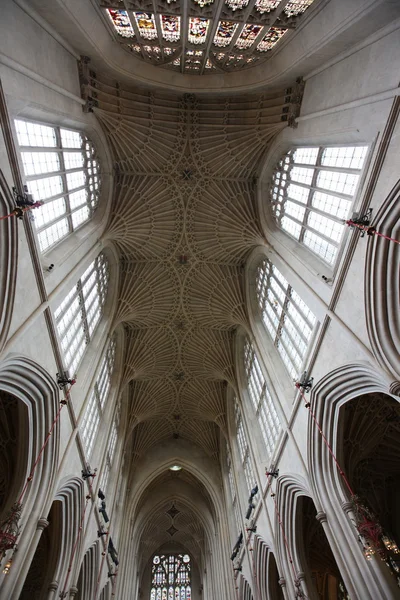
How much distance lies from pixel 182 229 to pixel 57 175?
684cm

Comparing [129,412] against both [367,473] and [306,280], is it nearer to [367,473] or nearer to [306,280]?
[367,473]

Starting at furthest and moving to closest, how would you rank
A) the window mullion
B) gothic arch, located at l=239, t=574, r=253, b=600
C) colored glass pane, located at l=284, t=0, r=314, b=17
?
gothic arch, located at l=239, t=574, r=253, b=600
the window mullion
colored glass pane, located at l=284, t=0, r=314, b=17

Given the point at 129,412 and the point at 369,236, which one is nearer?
the point at 369,236

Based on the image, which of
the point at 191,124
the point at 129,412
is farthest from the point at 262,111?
the point at 129,412

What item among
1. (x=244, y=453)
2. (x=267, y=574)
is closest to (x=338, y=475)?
(x=267, y=574)

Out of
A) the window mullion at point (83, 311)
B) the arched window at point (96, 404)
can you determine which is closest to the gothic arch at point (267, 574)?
the arched window at point (96, 404)

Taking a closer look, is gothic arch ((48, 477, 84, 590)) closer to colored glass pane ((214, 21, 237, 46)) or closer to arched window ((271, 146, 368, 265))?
arched window ((271, 146, 368, 265))

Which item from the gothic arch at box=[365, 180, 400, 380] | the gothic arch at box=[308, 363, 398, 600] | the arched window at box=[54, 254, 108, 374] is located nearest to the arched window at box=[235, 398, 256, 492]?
the gothic arch at box=[308, 363, 398, 600]

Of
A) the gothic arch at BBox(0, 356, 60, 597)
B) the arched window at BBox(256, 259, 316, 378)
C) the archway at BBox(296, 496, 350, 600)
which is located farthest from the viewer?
the arched window at BBox(256, 259, 316, 378)

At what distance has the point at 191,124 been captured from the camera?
14148mm

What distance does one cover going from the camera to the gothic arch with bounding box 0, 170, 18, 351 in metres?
7.78

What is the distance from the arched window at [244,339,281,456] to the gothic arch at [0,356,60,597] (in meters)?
7.95

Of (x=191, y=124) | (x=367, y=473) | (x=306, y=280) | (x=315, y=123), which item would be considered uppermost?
(x=191, y=124)

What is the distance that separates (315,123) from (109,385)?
13.7 metres
